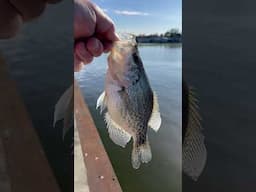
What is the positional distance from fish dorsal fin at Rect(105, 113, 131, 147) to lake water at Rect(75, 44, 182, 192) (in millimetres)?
22

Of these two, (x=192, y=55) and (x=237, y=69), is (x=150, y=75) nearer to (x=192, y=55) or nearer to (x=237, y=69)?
(x=192, y=55)

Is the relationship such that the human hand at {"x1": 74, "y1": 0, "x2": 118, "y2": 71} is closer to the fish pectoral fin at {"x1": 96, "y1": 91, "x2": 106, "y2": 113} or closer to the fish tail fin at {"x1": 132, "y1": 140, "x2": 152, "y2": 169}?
the fish pectoral fin at {"x1": 96, "y1": 91, "x2": 106, "y2": 113}

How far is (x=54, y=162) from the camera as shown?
1.88m

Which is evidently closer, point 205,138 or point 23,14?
point 23,14

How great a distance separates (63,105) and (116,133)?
27cm

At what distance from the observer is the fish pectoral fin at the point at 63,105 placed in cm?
186

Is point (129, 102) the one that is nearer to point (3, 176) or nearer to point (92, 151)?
point (92, 151)

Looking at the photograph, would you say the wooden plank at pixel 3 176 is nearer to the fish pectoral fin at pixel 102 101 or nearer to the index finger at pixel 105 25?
the fish pectoral fin at pixel 102 101

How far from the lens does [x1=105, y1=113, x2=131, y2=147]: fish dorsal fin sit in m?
1.96

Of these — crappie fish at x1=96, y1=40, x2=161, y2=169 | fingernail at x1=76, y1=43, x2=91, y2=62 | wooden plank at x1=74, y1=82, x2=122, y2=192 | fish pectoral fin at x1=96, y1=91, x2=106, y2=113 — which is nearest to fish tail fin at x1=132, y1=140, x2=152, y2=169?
crappie fish at x1=96, y1=40, x2=161, y2=169

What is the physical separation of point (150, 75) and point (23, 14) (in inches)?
23.1

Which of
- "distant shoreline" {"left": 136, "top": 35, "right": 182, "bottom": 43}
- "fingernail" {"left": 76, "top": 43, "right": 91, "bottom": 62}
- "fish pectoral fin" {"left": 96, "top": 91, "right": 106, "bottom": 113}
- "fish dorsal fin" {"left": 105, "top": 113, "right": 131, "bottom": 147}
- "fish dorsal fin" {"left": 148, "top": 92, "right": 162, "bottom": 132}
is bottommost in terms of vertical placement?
"fish dorsal fin" {"left": 105, "top": 113, "right": 131, "bottom": 147}

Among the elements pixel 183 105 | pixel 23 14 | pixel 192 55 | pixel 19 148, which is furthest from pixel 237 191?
pixel 23 14

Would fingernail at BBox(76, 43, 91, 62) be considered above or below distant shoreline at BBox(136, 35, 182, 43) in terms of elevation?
below
